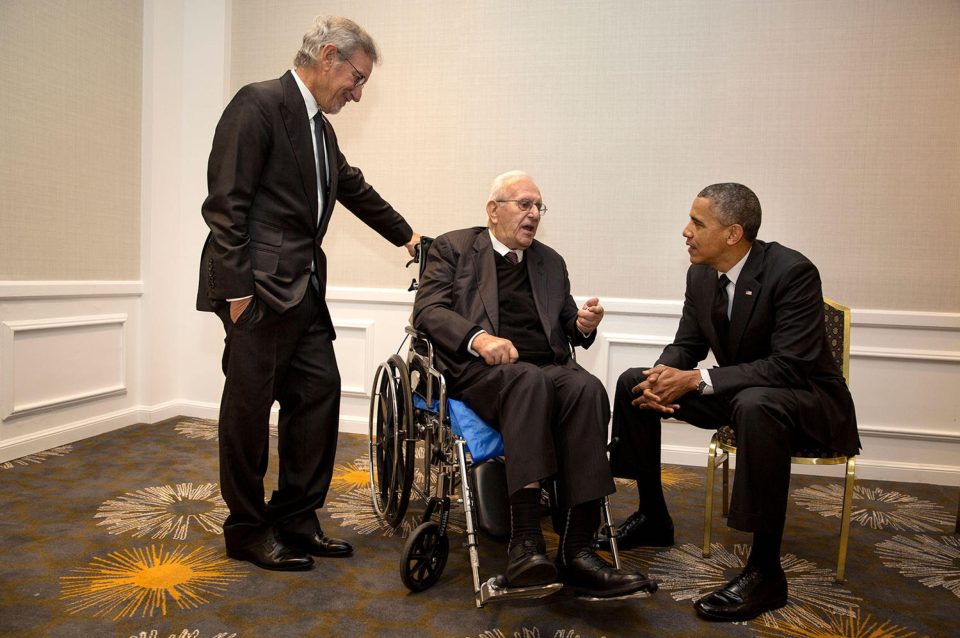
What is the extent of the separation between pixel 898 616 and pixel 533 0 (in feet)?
10.5

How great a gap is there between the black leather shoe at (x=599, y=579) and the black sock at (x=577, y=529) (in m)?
0.02

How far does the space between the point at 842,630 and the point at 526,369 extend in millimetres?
1137

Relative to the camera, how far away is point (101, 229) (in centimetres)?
373

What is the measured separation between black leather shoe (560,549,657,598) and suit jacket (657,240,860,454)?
2.37ft

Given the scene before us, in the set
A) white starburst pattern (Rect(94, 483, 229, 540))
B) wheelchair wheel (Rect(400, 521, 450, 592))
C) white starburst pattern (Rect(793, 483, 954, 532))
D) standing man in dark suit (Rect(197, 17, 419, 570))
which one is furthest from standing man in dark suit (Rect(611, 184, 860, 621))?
white starburst pattern (Rect(94, 483, 229, 540))

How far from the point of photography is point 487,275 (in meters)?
2.61

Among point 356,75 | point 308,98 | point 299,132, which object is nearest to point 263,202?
point 299,132

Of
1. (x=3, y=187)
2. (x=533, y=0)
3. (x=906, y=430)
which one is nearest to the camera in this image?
(x=3, y=187)

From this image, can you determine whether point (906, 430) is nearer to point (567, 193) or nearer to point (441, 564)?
point (567, 193)

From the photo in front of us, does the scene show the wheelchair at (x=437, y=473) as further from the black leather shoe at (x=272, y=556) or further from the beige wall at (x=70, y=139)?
the beige wall at (x=70, y=139)

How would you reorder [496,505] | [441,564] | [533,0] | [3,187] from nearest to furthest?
[496,505] → [441,564] → [3,187] → [533,0]

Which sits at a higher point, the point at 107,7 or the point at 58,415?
the point at 107,7

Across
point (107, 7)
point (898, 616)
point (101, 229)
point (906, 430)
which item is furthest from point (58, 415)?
point (906, 430)

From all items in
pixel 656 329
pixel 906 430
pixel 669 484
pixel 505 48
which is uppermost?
pixel 505 48
